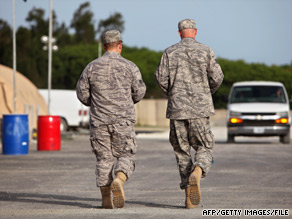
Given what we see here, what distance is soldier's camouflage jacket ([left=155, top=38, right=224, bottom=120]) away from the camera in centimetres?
948

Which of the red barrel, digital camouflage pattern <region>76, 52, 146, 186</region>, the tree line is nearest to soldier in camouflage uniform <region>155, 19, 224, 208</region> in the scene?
digital camouflage pattern <region>76, 52, 146, 186</region>

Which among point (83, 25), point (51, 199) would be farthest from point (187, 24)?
point (83, 25)

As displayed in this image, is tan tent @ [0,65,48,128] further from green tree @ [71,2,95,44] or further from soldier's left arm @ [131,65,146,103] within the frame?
green tree @ [71,2,95,44]

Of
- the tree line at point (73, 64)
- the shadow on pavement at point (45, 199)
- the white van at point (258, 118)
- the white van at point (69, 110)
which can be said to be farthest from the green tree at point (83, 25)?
the shadow on pavement at point (45, 199)

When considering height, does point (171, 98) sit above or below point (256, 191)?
above

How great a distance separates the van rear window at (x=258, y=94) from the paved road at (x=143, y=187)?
22.7 feet

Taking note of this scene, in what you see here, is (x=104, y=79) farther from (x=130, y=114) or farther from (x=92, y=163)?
(x=92, y=163)

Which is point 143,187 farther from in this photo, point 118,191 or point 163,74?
point 118,191

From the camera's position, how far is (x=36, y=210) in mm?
9336

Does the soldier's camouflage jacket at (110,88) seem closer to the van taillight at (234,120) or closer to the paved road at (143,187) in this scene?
the paved road at (143,187)

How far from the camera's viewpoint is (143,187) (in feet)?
39.5

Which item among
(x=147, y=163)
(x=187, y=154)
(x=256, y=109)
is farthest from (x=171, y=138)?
(x=256, y=109)

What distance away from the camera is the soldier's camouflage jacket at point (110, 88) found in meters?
9.48

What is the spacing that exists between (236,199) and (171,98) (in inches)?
64.3
